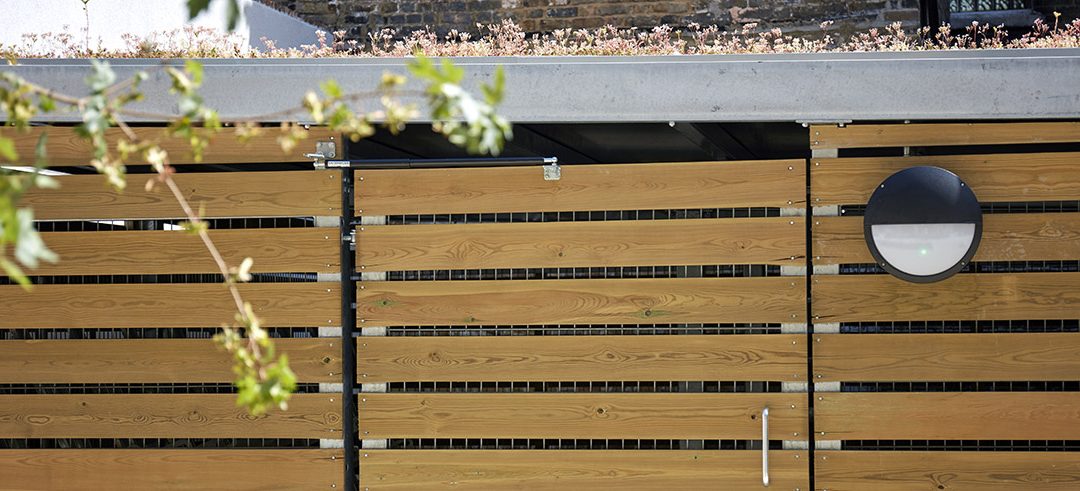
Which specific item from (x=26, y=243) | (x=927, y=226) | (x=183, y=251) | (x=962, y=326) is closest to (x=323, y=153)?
(x=183, y=251)

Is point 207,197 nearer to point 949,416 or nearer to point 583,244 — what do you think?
point 583,244

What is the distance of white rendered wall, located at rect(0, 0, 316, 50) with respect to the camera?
25.8ft

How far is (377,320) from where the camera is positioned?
593 cm

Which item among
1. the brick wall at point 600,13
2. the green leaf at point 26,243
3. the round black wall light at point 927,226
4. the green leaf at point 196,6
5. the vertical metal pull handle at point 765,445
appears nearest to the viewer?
the green leaf at point 26,243

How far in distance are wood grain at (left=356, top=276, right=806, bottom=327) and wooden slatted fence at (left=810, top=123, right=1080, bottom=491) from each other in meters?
0.25

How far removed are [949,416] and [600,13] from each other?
632 centimetres

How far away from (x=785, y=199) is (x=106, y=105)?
12.6 feet

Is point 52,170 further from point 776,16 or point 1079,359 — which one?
point 776,16

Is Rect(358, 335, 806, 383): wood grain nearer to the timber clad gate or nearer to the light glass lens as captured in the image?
the timber clad gate

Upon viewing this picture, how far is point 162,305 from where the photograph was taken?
19.6 feet

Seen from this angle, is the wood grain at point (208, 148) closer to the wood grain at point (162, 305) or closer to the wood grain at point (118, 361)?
the wood grain at point (162, 305)

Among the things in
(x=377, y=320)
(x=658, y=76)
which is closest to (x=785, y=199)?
(x=658, y=76)

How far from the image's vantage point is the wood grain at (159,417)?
5887 millimetres

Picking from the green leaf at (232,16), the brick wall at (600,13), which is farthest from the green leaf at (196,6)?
the brick wall at (600,13)
